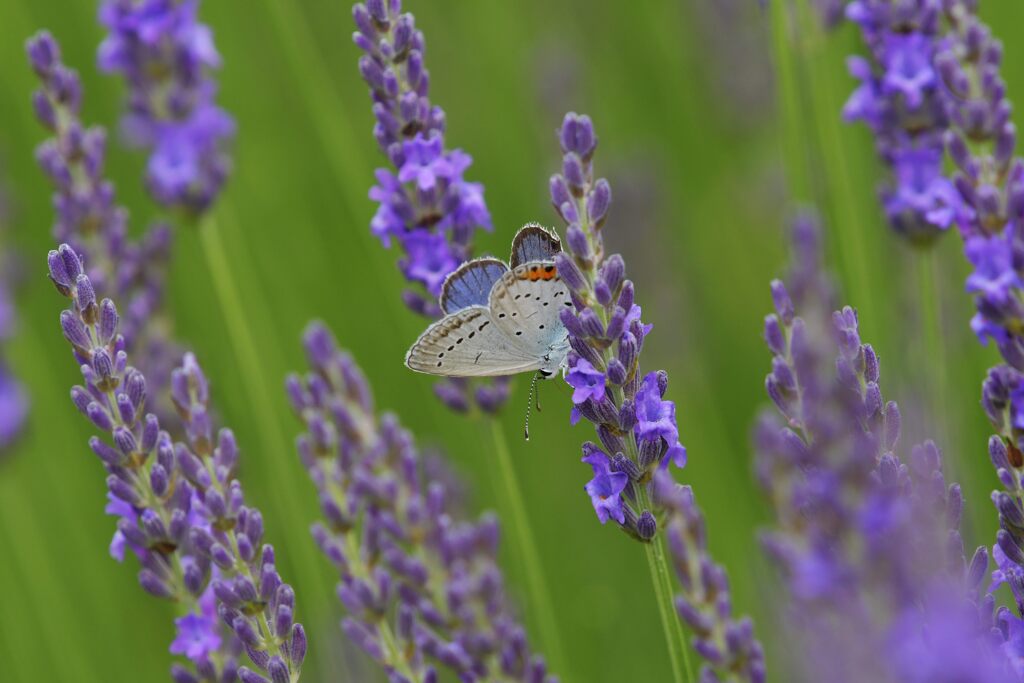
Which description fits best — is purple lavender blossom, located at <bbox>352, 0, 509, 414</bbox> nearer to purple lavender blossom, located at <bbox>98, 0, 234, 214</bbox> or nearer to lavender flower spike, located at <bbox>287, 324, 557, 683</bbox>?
lavender flower spike, located at <bbox>287, 324, 557, 683</bbox>

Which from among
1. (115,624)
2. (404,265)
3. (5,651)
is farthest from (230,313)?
(5,651)

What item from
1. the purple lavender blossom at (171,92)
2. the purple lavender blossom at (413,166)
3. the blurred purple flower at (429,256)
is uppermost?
the purple lavender blossom at (171,92)

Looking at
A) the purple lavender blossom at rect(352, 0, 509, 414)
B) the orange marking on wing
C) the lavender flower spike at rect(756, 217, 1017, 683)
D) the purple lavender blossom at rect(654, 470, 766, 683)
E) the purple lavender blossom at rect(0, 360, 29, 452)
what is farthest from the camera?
the purple lavender blossom at rect(0, 360, 29, 452)

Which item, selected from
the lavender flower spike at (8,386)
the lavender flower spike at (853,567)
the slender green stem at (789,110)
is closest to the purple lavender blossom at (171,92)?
the lavender flower spike at (8,386)

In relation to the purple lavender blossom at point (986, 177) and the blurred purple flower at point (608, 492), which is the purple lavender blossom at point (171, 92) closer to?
the blurred purple flower at point (608, 492)

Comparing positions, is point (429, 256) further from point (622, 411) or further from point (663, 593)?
point (663, 593)

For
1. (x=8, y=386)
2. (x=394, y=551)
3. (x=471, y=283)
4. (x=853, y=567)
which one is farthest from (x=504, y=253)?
(x=853, y=567)

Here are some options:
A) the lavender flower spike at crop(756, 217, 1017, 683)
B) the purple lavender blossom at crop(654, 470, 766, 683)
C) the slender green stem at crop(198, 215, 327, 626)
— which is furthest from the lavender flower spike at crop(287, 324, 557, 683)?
the lavender flower spike at crop(756, 217, 1017, 683)
